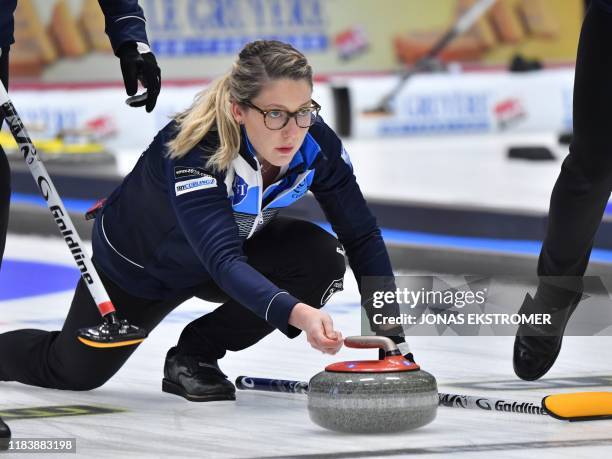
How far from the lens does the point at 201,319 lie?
125 inches

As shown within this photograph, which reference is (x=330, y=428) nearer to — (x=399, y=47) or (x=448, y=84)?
(x=448, y=84)

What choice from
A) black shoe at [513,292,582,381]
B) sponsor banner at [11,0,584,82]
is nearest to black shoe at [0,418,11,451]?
black shoe at [513,292,582,381]

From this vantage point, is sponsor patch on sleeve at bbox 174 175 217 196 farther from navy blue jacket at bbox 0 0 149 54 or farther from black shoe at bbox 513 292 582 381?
black shoe at bbox 513 292 582 381

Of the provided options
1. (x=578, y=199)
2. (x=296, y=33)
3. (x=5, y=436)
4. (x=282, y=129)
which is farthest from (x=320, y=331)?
(x=296, y=33)

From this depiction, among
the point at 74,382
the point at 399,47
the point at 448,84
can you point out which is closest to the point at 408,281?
the point at 74,382

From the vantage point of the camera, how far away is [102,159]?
824cm

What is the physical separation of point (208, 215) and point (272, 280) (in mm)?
414

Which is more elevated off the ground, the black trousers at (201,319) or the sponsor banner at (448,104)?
the black trousers at (201,319)

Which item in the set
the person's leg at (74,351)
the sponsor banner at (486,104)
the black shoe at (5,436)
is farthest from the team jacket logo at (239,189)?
the sponsor banner at (486,104)

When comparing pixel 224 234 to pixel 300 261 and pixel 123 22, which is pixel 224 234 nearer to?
pixel 300 261

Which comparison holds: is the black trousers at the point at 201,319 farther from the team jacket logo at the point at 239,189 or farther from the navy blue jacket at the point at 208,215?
the team jacket logo at the point at 239,189

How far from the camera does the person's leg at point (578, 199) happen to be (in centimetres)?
301

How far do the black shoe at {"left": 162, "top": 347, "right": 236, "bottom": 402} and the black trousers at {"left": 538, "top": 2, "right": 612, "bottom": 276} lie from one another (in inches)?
30.9

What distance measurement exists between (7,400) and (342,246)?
0.79 metres
